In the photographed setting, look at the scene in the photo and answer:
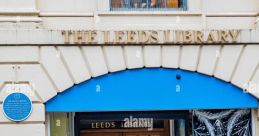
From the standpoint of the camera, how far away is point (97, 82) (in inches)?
503

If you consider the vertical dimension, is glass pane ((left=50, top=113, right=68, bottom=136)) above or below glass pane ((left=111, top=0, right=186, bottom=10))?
below

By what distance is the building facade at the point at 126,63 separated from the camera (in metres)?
12.6

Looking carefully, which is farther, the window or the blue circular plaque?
the window

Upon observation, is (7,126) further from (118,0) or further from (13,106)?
(118,0)

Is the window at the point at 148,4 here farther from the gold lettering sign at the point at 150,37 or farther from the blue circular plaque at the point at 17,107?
the blue circular plaque at the point at 17,107

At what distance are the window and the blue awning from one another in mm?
1432

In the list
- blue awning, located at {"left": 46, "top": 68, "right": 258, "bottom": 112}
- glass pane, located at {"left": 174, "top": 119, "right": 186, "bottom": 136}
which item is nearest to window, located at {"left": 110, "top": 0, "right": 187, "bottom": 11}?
blue awning, located at {"left": 46, "top": 68, "right": 258, "bottom": 112}

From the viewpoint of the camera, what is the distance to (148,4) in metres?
13.4

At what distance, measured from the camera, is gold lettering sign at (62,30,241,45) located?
1269 cm

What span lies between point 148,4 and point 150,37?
93 cm

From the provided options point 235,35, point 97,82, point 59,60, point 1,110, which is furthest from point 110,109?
point 235,35

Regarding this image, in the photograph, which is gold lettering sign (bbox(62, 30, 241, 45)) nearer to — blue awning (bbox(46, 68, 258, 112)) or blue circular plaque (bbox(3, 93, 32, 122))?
blue awning (bbox(46, 68, 258, 112))

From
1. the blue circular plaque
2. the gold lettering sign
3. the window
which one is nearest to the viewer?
the blue circular plaque

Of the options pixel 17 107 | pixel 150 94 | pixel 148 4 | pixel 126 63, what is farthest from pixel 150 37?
pixel 17 107
